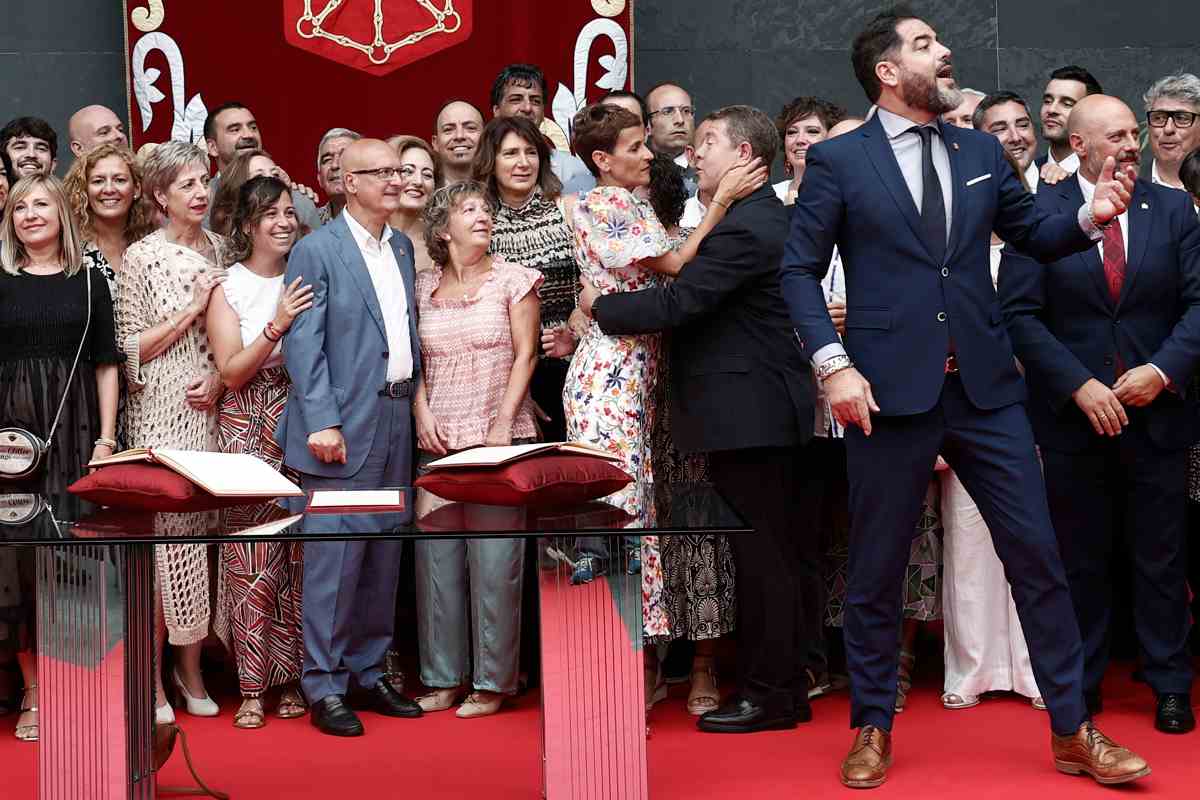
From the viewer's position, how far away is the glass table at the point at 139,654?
3.37 meters

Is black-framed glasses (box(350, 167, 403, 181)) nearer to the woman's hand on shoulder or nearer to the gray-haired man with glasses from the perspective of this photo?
the woman's hand on shoulder

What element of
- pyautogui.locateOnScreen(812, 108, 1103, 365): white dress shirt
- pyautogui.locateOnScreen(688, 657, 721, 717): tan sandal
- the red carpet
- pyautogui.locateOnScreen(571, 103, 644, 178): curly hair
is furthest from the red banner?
pyautogui.locateOnScreen(812, 108, 1103, 365): white dress shirt

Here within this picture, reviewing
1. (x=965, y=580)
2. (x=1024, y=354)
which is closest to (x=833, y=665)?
(x=965, y=580)

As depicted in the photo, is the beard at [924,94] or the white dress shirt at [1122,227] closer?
the beard at [924,94]

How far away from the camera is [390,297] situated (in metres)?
4.89

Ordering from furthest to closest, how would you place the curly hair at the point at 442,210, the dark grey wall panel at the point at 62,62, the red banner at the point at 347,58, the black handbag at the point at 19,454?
the dark grey wall panel at the point at 62,62 < the red banner at the point at 347,58 < the curly hair at the point at 442,210 < the black handbag at the point at 19,454

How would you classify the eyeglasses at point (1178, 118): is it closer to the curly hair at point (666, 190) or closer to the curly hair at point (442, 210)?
the curly hair at point (666, 190)

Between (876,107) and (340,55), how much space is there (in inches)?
157

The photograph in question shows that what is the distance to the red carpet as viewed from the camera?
3.88m

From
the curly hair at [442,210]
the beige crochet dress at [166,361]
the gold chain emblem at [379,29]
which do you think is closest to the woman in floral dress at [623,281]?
the curly hair at [442,210]

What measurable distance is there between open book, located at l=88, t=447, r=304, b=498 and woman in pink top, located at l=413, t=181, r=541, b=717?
1.33 meters

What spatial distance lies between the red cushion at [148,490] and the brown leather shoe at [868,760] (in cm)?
154

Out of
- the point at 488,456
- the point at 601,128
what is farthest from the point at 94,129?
the point at 488,456

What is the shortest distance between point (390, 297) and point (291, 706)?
125 cm
